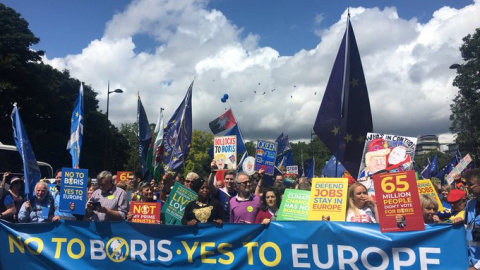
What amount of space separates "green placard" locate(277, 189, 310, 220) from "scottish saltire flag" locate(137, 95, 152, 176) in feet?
21.2

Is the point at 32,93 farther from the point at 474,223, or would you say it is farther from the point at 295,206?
the point at 474,223

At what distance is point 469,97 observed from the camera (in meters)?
39.4

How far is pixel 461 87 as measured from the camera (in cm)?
3978

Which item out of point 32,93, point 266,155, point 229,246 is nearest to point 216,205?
point 229,246

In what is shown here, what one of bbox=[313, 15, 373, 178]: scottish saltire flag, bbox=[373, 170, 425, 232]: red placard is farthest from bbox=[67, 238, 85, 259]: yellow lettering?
bbox=[373, 170, 425, 232]: red placard

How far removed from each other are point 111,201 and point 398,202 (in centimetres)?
377

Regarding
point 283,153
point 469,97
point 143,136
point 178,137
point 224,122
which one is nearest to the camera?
point 178,137

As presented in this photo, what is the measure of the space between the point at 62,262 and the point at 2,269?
92cm

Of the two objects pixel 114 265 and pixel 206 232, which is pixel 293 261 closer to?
pixel 206 232

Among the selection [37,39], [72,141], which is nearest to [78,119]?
[72,141]

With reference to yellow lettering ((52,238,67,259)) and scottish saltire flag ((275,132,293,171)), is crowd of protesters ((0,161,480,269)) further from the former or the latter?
scottish saltire flag ((275,132,293,171))

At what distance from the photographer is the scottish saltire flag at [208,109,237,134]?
462 inches

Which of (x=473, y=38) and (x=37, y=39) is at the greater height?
(x=473, y=38)

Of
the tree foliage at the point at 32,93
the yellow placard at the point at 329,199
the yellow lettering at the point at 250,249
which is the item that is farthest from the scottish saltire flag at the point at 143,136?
the tree foliage at the point at 32,93
